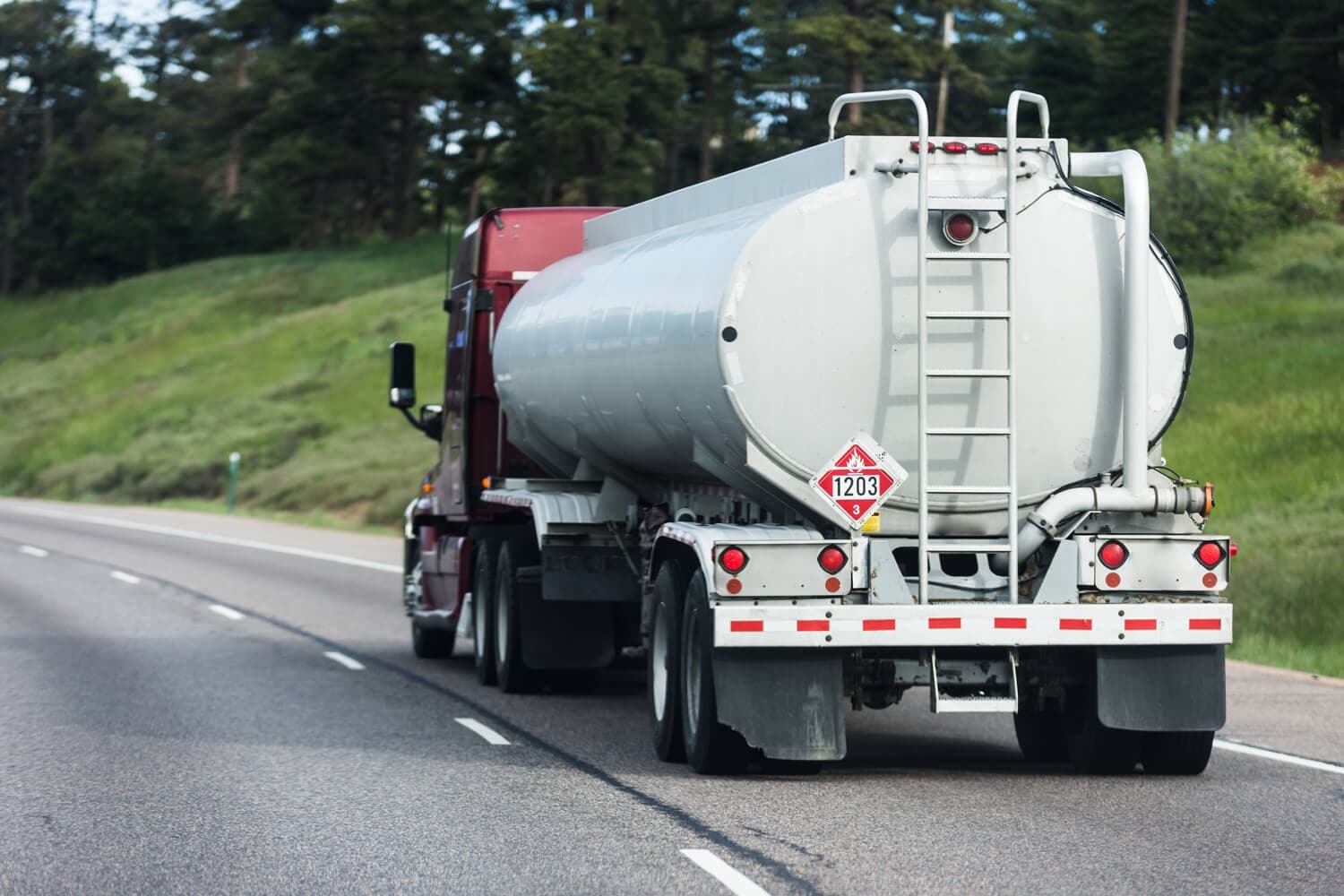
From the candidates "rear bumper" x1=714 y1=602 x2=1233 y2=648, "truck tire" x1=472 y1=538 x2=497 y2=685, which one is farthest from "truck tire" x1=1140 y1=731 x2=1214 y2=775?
"truck tire" x1=472 y1=538 x2=497 y2=685

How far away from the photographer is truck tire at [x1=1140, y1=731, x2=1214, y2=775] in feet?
35.5

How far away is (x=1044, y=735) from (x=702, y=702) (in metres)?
2.19

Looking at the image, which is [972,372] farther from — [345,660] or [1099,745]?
[345,660]

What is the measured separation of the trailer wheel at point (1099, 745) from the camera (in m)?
11.0

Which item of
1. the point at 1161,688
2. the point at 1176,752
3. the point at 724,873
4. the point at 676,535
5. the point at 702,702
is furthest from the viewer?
the point at 676,535

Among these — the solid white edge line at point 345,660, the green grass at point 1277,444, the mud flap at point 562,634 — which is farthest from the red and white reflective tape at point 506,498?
the green grass at point 1277,444

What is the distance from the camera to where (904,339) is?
34.1 feet

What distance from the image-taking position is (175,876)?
8.05m

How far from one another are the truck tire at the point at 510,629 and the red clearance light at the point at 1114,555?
5703mm

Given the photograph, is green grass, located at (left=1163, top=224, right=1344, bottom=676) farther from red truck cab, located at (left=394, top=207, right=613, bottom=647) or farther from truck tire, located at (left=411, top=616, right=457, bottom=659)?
truck tire, located at (left=411, top=616, right=457, bottom=659)

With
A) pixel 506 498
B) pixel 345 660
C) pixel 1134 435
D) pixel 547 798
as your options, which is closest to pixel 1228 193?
pixel 345 660

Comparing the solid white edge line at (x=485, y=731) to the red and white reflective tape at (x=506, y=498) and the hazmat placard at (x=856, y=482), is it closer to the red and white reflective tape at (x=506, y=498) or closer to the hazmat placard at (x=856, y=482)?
the red and white reflective tape at (x=506, y=498)

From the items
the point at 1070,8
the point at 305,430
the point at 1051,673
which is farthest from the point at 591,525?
the point at 1070,8

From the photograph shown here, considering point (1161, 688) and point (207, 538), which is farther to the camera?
point (207, 538)
